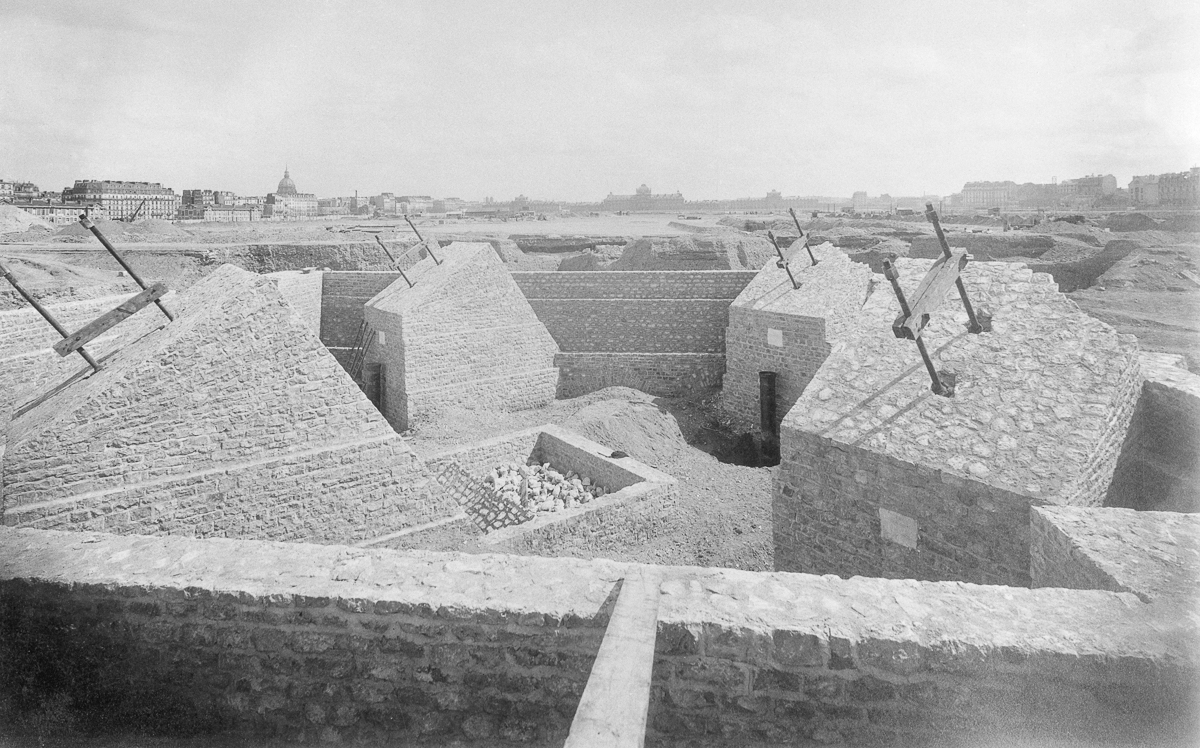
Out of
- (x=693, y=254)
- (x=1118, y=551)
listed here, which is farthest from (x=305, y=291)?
(x=1118, y=551)

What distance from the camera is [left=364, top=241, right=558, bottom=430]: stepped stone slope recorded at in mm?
14727

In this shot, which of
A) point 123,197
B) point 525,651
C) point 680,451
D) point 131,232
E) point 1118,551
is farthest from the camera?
point 131,232

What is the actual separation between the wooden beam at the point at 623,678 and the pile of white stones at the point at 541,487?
23.5ft

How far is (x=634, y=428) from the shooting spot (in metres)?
13.4

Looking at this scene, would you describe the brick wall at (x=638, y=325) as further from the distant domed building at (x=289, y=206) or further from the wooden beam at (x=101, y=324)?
the distant domed building at (x=289, y=206)

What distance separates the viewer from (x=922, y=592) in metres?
3.45

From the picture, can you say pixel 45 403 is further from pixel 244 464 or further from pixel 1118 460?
pixel 1118 460

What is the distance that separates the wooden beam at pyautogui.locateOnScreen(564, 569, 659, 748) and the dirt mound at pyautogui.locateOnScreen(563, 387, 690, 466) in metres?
9.03

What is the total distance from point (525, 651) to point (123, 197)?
28460 millimetres

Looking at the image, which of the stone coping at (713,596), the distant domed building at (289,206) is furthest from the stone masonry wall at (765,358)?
the distant domed building at (289,206)

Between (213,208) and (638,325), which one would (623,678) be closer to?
(638,325)

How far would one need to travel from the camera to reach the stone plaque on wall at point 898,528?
17.3 feet

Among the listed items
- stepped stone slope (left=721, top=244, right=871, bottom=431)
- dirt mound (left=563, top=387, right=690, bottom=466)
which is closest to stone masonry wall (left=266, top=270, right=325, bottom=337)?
dirt mound (left=563, top=387, right=690, bottom=466)

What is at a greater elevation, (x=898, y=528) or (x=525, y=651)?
(x=525, y=651)
